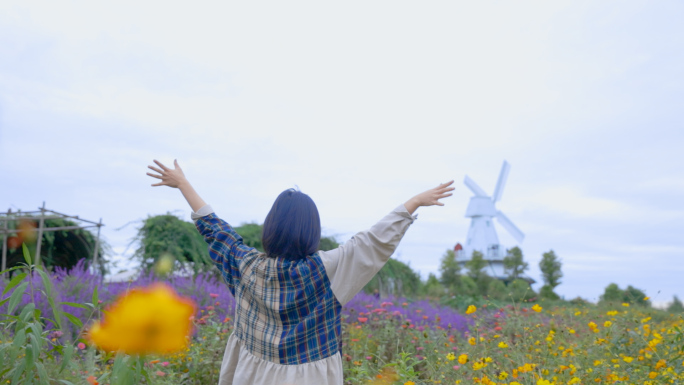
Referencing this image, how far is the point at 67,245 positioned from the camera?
39.5ft

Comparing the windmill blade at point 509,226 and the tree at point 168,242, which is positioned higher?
the windmill blade at point 509,226

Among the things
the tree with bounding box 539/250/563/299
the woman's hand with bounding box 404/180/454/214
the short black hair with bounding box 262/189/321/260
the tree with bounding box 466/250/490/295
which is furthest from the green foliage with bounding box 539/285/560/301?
the short black hair with bounding box 262/189/321/260

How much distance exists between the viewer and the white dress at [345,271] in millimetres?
1892

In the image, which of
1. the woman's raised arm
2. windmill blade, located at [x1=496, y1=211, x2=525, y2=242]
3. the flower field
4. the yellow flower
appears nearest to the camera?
the yellow flower

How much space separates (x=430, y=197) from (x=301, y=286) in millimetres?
532

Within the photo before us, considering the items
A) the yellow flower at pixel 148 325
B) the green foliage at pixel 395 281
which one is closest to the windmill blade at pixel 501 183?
the green foliage at pixel 395 281

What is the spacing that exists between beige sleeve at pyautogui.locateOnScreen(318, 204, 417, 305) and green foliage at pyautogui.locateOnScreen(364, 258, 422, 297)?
37.3 feet

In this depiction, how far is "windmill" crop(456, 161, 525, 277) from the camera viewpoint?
36969 millimetres

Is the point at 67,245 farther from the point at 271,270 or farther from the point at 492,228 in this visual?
the point at 492,228

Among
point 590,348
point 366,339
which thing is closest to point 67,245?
point 366,339

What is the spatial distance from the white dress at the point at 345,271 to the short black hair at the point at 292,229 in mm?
70

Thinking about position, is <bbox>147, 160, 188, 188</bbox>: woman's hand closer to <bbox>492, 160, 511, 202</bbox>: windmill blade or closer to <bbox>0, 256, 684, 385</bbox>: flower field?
<bbox>0, 256, 684, 385</bbox>: flower field

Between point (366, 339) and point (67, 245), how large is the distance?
9.65 meters

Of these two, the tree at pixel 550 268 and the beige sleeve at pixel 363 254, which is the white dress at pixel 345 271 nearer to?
the beige sleeve at pixel 363 254
